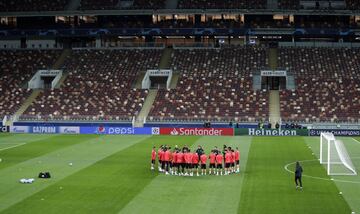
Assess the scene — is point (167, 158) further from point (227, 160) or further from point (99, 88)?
point (99, 88)

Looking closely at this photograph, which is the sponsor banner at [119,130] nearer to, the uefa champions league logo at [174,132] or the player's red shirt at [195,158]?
the uefa champions league logo at [174,132]

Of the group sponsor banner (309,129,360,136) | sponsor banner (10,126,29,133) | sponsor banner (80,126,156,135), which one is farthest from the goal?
sponsor banner (10,126,29,133)

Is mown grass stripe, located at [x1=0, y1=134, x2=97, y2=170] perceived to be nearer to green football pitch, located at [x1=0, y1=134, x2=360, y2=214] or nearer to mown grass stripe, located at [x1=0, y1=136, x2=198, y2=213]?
green football pitch, located at [x1=0, y1=134, x2=360, y2=214]

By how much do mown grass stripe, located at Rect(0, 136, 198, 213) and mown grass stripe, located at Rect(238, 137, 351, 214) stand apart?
5919 millimetres

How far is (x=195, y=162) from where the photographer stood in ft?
120

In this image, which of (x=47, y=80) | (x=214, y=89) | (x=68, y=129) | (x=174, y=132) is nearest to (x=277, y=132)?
(x=174, y=132)

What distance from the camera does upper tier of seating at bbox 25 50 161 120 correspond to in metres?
72.8

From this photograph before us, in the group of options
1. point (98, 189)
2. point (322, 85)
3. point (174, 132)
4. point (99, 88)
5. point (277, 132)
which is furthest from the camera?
point (99, 88)

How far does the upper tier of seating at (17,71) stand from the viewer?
2992 inches

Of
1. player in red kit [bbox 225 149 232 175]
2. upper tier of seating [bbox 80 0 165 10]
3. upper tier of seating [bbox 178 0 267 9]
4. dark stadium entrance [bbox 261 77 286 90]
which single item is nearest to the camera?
player in red kit [bbox 225 149 232 175]

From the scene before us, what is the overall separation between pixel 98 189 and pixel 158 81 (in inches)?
2006

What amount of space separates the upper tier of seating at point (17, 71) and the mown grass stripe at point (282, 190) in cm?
3880

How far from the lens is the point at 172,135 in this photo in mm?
64125

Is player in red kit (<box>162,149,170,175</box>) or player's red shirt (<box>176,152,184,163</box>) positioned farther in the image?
player in red kit (<box>162,149,170,175</box>)
